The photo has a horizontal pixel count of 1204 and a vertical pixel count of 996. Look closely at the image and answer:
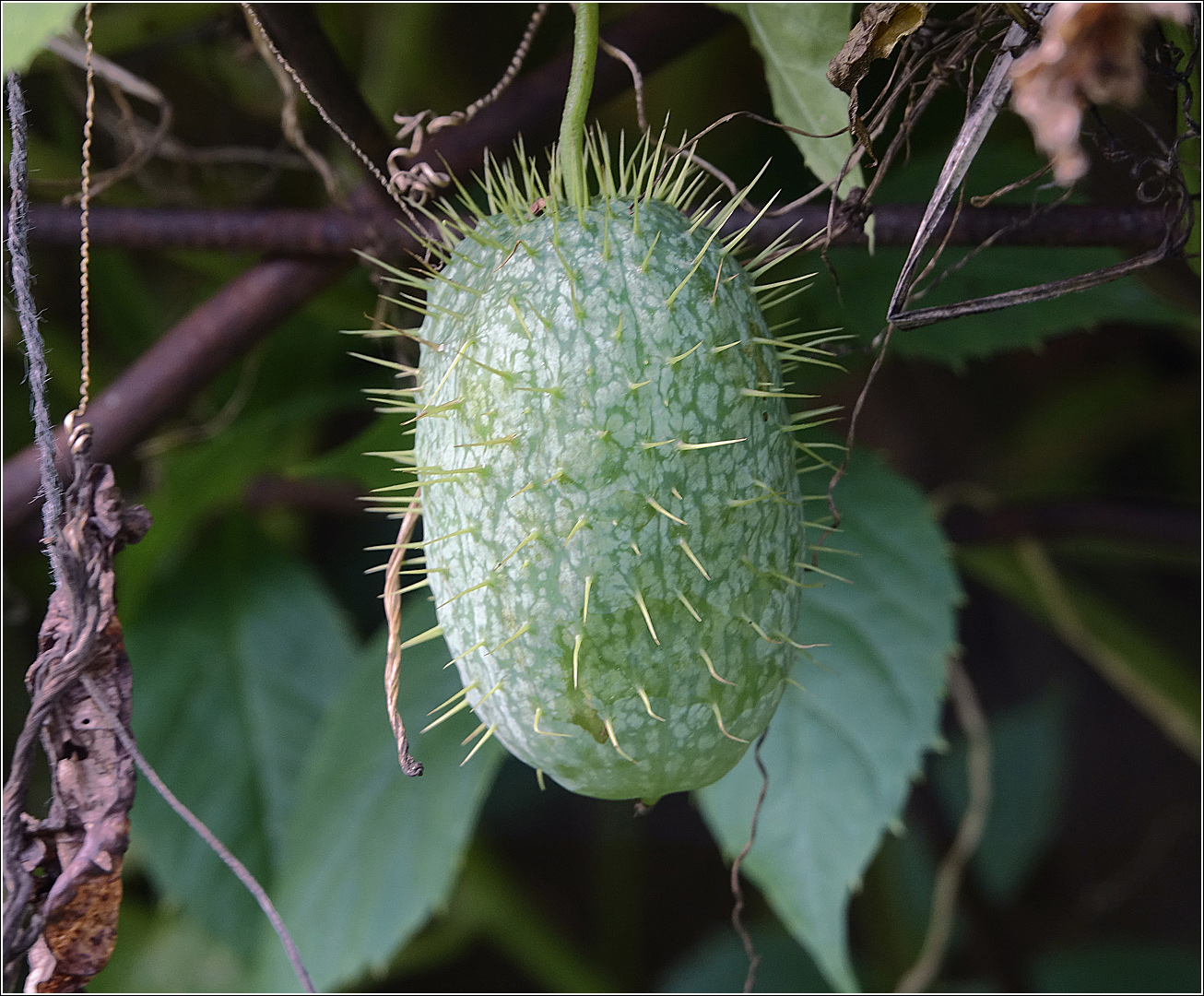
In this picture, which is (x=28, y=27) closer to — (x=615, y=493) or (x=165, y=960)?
(x=615, y=493)

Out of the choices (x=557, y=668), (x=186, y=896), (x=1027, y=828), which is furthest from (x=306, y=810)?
(x=1027, y=828)

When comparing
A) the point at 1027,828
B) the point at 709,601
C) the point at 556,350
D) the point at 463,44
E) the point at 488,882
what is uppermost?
the point at 463,44

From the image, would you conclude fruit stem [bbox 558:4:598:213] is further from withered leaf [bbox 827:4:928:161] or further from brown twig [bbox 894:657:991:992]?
brown twig [bbox 894:657:991:992]

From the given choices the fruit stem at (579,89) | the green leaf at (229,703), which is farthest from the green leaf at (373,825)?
the fruit stem at (579,89)

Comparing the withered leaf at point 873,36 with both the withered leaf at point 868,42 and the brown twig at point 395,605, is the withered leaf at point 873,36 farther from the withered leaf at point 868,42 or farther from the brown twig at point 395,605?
the brown twig at point 395,605

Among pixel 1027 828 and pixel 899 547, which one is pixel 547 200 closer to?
pixel 899 547

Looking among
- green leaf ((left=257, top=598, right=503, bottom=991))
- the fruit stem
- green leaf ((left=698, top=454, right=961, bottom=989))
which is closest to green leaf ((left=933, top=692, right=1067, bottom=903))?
green leaf ((left=698, top=454, right=961, bottom=989))

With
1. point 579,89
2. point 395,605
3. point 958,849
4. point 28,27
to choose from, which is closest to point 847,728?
point 958,849
